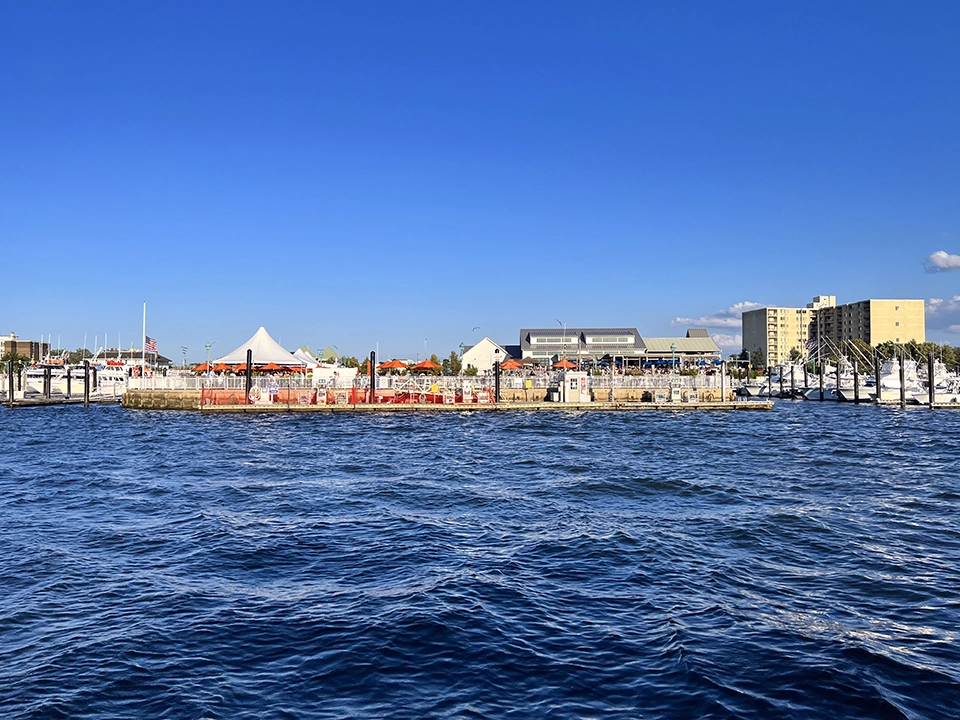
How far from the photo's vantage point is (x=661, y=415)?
48.1 meters

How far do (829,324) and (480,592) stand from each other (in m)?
177

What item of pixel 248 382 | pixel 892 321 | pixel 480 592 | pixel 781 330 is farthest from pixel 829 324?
pixel 480 592

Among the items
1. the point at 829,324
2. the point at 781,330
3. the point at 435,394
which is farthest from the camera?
the point at 781,330

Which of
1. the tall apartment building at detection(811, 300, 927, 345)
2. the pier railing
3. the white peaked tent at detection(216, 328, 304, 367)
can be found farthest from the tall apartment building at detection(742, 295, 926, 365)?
the white peaked tent at detection(216, 328, 304, 367)

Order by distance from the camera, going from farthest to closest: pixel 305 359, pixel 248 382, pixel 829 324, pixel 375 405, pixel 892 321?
pixel 829 324 < pixel 892 321 < pixel 305 359 < pixel 375 405 < pixel 248 382

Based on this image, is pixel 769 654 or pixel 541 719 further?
pixel 769 654

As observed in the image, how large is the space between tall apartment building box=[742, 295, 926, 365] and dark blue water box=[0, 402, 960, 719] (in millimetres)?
147505

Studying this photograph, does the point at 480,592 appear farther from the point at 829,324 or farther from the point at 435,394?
the point at 829,324

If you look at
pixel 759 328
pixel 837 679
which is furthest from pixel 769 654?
pixel 759 328

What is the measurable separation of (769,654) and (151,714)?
610 centimetres

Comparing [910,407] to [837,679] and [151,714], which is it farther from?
[151,714]

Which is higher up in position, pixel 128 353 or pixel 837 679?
pixel 128 353

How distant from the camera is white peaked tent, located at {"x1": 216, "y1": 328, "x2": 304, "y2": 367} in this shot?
56.2 metres

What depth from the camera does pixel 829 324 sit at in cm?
16838
